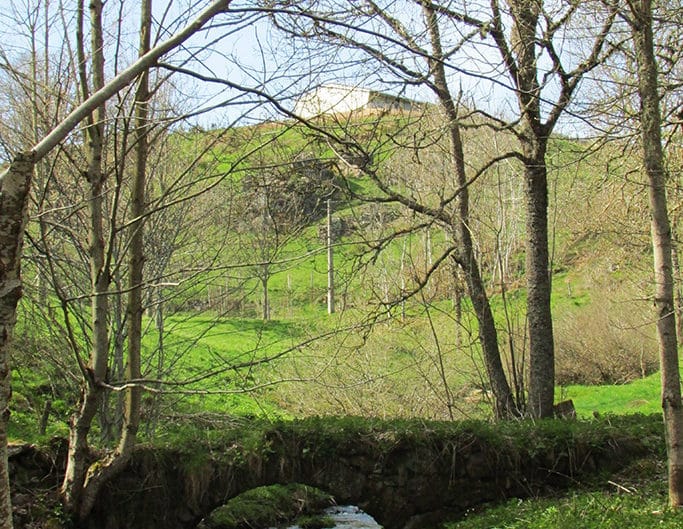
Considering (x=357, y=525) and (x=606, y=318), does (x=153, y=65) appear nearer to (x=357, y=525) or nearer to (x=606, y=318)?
(x=357, y=525)

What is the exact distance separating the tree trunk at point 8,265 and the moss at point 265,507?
564 cm

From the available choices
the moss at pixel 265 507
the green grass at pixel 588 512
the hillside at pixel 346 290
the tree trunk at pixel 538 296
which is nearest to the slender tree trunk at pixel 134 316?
the hillside at pixel 346 290

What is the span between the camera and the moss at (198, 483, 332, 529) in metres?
8.74

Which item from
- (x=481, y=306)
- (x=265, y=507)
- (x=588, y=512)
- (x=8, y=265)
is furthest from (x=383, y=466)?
(x=8, y=265)

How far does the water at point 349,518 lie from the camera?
9.35m

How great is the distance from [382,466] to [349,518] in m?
3.11

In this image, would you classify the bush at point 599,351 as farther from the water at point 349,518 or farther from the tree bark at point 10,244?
the tree bark at point 10,244

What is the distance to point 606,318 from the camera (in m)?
19.6

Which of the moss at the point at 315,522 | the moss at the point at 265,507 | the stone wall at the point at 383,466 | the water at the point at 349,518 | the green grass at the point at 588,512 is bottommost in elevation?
the water at the point at 349,518

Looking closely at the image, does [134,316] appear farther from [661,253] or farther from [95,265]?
[661,253]

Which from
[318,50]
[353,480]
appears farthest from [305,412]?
[318,50]

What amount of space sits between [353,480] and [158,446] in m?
1.99

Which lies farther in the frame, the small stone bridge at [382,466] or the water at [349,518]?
the water at [349,518]

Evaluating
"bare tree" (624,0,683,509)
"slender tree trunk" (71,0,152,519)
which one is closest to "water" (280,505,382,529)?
"slender tree trunk" (71,0,152,519)
